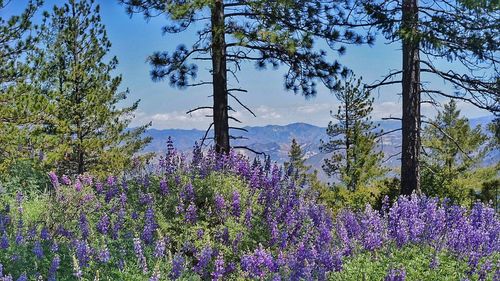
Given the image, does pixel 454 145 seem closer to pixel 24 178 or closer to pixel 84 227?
pixel 24 178

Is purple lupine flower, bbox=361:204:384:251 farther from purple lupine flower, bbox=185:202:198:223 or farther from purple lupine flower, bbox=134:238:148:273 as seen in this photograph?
purple lupine flower, bbox=134:238:148:273

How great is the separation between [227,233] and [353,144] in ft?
83.6

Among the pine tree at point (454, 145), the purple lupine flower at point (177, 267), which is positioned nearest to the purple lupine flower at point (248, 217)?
the purple lupine flower at point (177, 267)

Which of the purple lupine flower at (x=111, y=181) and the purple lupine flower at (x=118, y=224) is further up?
the purple lupine flower at (x=111, y=181)

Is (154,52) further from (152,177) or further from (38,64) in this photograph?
(38,64)

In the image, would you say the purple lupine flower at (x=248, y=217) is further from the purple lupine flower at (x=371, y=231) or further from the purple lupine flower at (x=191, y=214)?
the purple lupine flower at (x=371, y=231)

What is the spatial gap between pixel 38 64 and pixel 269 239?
1226 centimetres

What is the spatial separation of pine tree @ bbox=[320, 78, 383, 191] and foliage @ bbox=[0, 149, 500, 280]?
2208 centimetres

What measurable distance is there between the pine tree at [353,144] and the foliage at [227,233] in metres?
22.1

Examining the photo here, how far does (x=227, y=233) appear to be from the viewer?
20.5ft

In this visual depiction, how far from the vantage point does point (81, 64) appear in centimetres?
2077

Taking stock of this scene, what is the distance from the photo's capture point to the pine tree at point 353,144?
99.6 ft

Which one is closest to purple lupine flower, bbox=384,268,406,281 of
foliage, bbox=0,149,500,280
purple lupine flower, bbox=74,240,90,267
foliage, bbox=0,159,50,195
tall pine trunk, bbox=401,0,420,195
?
foliage, bbox=0,149,500,280

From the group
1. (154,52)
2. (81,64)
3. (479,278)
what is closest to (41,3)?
(81,64)
